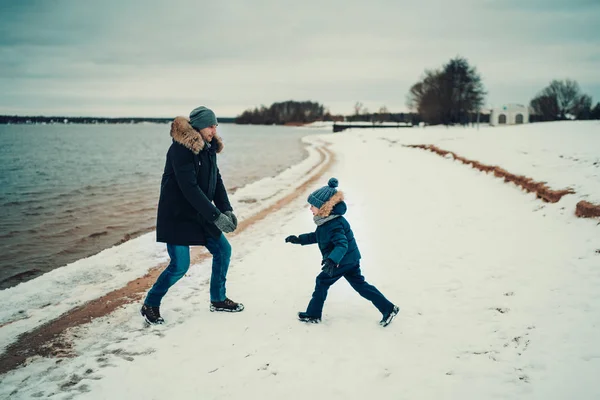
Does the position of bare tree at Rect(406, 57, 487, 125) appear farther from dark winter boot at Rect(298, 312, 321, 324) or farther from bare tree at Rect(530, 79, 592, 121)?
dark winter boot at Rect(298, 312, 321, 324)

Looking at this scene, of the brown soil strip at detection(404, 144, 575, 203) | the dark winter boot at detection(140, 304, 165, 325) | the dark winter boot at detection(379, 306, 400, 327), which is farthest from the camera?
the brown soil strip at detection(404, 144, 575, 203)

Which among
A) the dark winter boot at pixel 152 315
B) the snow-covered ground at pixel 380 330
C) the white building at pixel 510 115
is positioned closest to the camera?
the snow-covered ground at pixel 380 330

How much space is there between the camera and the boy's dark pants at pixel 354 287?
4284 mm

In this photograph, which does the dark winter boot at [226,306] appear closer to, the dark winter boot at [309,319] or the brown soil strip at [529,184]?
the dark winter boot at [309,319]

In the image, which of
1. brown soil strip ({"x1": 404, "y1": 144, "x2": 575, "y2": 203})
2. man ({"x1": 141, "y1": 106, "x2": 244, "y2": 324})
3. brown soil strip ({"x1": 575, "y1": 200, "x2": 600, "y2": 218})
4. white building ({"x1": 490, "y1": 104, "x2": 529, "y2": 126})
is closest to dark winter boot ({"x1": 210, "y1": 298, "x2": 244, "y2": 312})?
man ({"x1": 141, "y1": 106, "x2": 244, "y2": 324})

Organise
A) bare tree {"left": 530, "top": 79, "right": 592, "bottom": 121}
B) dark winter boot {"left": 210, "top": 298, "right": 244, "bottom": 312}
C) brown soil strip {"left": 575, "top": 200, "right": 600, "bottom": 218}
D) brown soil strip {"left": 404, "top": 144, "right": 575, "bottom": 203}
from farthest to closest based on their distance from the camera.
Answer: bare tree {"left": 530, "top": 79, "right": 592, "bottom": 121}, brown soil strip {"left": 404, "top": 144, "right": 575, "bottom": 203}, brown soil strip {"left": 575, "top": 200, "right": 600, "bottom": 218}, dark winter boot {"left": 210, "top": 298, "right": 244, "bottom": 312}

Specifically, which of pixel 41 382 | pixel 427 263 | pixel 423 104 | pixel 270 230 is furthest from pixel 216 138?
pixel 423 104

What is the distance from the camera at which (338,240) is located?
4051 mm

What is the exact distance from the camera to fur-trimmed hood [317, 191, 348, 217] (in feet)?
13.4

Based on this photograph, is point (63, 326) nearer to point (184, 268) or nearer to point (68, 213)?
point (184, 268)

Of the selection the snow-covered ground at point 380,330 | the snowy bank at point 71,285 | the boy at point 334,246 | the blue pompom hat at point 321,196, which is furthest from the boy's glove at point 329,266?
the snowy bank at point 71,285

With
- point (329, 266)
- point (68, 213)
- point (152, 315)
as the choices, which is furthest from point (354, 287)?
point (68, 213)

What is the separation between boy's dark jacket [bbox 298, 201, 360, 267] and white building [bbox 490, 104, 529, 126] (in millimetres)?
65852

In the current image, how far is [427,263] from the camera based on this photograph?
640 cm
